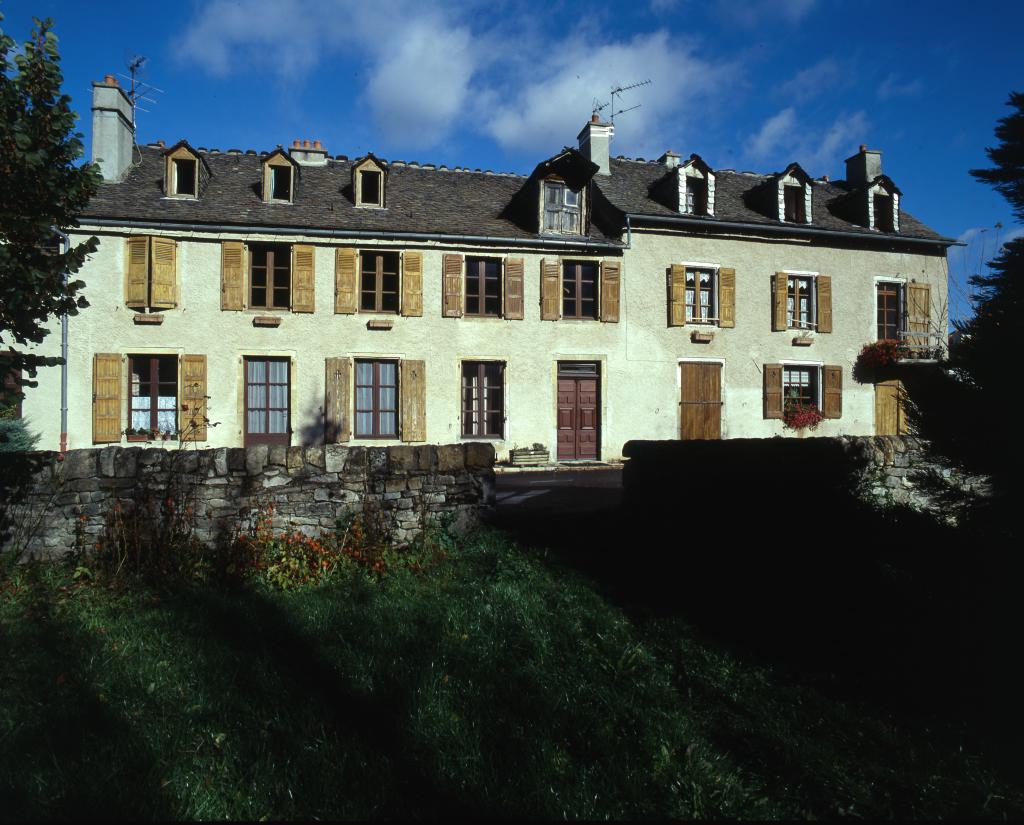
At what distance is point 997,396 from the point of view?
3428 millimetres

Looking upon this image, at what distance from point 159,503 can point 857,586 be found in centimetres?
612

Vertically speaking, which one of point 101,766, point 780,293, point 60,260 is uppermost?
point 780,293

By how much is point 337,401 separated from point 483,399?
3.42 m

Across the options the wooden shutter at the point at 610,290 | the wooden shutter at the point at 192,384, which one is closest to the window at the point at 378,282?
the wooden shutter at the point at 192,384

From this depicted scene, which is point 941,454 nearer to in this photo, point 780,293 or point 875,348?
point 780,293

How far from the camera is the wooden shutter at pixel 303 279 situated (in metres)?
13.8

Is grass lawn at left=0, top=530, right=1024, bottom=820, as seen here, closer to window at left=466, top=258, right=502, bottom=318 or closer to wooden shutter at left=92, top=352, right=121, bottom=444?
wooden shutter at left=92, top=352, right=121, bottom=444

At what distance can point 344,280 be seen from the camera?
1401 centimetres

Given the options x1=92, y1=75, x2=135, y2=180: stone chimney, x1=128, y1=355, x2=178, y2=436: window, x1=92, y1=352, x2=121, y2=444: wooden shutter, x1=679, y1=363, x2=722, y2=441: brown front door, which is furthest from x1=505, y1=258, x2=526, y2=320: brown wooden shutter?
x1=92, y1=75, x2=135, y2=180: stone chimney

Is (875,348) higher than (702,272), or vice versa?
(702,272)

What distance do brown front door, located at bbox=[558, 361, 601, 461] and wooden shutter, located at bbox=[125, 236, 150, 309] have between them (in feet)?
31.1

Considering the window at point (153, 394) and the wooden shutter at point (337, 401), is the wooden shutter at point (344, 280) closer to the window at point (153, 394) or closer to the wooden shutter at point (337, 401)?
the wooden shutter at point (337, 401)

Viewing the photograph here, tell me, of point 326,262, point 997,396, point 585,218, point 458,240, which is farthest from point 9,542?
point 585,218

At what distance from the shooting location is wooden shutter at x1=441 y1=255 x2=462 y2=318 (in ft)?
47.3
